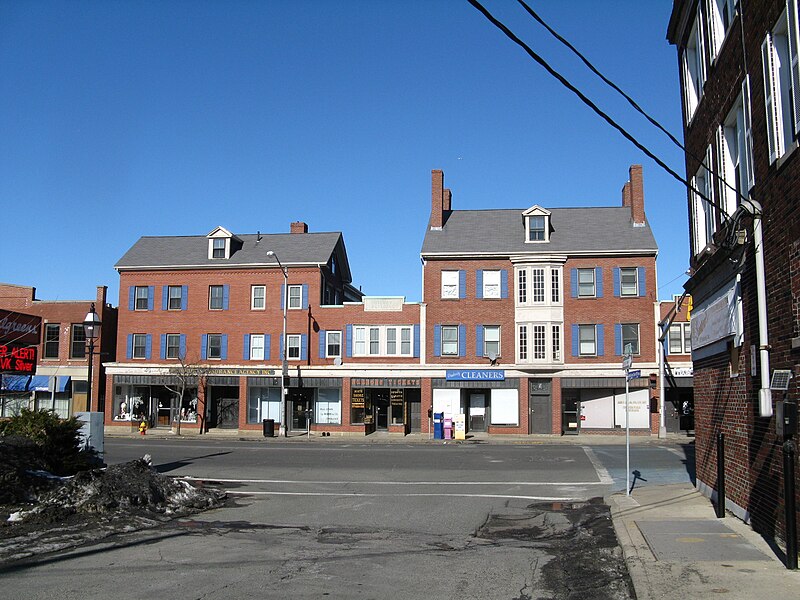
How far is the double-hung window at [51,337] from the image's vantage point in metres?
49.2

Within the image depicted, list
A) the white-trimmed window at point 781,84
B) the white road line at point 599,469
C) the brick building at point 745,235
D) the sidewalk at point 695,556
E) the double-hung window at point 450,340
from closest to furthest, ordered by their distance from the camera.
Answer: the sidewalk at point 695,556, the white-trimmed window at point 781,84, the brick building at point 745,235, the white road line at point 599,469, the double-hung window at point 450,340

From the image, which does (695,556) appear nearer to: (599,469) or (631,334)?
(599,469)

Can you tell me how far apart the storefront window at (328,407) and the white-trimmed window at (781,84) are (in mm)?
36665

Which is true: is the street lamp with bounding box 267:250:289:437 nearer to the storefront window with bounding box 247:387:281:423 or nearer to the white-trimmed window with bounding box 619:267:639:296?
the storefront window with bounding box 247:387:281:423

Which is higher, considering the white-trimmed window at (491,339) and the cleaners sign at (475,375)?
the white-trimmed window at (491,339)

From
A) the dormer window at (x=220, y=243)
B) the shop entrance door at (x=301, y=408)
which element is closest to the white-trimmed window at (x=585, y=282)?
the shop entrance door at (x=301, y=408)

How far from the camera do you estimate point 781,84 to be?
10.0 m

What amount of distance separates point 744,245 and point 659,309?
32118mm

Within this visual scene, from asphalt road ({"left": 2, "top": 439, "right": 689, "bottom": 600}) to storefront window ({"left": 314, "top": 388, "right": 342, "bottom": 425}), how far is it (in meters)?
21.3

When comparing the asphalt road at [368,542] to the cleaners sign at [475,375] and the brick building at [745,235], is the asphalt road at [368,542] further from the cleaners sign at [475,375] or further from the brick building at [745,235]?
the cleaners sign at [475,375]

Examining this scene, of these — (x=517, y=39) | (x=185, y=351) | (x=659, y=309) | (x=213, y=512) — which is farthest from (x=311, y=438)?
(x=517, y=39)

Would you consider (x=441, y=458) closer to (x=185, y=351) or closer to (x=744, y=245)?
(x=744, y=245)

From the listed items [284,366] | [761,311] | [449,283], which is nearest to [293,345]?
[284,366]

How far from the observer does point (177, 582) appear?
8.93 metres
